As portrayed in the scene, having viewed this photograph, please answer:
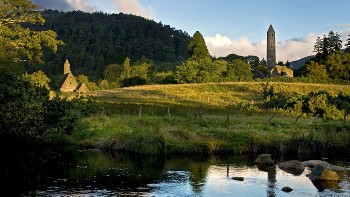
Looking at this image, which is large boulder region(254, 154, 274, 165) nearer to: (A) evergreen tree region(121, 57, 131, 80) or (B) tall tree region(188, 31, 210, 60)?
(B) tall tree region(188, 31, 210, 60)

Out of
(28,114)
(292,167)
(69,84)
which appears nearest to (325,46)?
(69,84)

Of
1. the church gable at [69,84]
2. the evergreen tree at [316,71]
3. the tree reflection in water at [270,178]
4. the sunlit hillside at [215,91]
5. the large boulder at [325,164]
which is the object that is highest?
the evergreen tree at [316,71]

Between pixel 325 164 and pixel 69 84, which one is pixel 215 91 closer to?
pixel 69 84

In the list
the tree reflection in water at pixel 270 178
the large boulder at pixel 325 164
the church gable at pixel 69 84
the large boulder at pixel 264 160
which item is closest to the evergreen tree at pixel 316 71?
the church gable at pixel 69 84

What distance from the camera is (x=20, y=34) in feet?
148

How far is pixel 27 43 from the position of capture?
44781 mm

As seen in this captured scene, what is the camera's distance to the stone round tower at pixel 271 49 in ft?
529

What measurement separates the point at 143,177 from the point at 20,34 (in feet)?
80.7

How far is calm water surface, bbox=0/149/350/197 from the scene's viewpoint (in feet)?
77.4

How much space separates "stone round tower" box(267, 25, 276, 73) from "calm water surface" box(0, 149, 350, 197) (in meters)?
130

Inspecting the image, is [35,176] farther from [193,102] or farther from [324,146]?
[193,102]

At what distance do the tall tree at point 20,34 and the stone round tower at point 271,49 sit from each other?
12271 cm

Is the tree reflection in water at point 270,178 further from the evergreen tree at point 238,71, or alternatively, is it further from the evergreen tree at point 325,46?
the evergreen tree at point 325,46

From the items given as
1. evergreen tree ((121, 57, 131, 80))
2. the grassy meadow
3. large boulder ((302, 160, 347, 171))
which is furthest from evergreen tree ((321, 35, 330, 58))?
large boulder ((302, 160, 347, 171))
